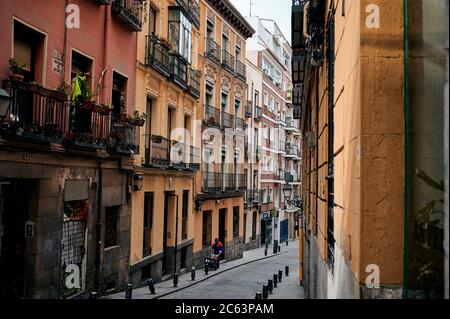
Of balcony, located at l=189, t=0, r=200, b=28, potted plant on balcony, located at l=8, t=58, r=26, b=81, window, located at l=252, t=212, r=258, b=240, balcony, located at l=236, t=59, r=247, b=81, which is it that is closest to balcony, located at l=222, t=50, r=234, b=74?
balcony, located at l=236, t=59, r=247, b=81

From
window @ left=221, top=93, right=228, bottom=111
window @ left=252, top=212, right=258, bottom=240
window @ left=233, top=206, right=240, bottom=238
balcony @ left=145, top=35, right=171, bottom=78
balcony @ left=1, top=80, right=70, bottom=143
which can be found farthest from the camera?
window @ left=252, top=212, right=258, bottom=240

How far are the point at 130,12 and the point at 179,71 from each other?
6175 mm

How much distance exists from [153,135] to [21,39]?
8.27 m

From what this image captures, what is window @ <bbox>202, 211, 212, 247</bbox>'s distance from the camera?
27675 mm

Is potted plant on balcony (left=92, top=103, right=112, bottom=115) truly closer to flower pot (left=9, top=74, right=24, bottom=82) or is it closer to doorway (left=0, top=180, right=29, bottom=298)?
doorway (left=0, top=180, right=29, bottom=298)

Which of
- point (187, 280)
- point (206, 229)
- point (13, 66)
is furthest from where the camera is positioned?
point (206, 229)

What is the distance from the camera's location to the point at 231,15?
31.3m

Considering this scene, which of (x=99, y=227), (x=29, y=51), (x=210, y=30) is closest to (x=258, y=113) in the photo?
(x=210, y=30)

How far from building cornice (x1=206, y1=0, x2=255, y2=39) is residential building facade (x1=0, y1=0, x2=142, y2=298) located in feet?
47.0

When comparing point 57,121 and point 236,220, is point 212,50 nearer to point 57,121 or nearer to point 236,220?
point 236,220

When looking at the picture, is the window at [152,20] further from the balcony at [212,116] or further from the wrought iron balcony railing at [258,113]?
the wrought iron balcony railing at [258,113]
